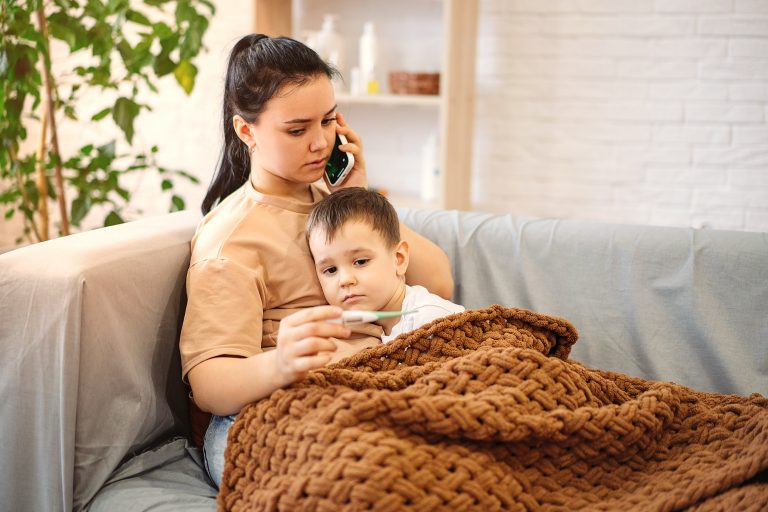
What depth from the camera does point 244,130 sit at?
1.47 metres

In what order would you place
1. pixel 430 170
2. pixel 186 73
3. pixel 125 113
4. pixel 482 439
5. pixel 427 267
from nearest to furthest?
pixel 482 439 → pixel 427 267 → pixel 125 113 → pixel 186 73 → pixel 430 170

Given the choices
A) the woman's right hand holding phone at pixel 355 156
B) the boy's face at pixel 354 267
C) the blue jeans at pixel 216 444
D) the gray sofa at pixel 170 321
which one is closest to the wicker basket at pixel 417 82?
the gray sofa at pixel 170 321

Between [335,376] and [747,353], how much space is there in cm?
94

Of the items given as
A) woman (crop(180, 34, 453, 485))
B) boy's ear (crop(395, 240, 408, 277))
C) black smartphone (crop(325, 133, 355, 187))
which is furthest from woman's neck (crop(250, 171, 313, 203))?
boy's ear (crop(395, 240, 408, 277))

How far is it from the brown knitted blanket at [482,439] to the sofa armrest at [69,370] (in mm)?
268

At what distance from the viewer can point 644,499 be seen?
1.09 metres

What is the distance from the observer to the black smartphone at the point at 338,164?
163 cm

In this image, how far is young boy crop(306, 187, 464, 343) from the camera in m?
1.36

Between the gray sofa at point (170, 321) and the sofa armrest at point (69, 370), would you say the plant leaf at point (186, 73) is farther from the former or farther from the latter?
the sofa armrest at point (69, 370)

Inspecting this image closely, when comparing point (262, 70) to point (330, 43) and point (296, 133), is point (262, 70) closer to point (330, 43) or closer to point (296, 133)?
Result: point (296, 133)

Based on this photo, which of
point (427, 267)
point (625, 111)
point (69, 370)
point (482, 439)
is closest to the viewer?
point (482, 439)

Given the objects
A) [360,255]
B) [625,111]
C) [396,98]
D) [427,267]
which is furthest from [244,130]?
[625,111]

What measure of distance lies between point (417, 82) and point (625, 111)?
85 centimetres

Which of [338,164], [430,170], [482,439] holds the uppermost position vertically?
[338,164]
